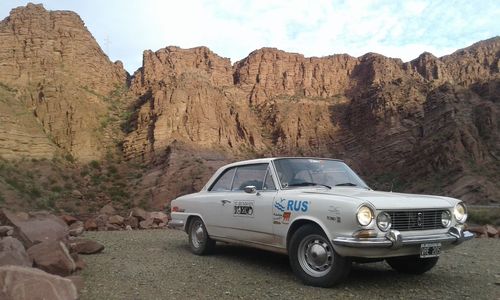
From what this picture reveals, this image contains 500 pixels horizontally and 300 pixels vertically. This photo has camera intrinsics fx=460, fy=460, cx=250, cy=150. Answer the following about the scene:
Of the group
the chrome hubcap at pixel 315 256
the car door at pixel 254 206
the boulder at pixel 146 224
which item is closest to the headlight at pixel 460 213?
the chrome hubcap at pixel 315 256

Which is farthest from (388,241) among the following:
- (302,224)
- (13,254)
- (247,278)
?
(13,254)

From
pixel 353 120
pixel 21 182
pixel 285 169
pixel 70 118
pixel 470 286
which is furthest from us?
pixel 353 120

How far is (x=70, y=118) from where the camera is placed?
40.8 metres

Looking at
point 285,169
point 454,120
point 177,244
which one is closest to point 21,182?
point 177,244

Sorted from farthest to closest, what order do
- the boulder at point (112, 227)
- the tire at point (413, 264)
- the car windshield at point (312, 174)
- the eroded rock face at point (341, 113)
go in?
the eroded rock face at point (341, 113), the boulder at point (112, 227), the car windshield at point (312, 174), the tire at point (413, 264)

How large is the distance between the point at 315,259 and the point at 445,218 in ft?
5.43

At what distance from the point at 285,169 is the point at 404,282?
6.67 ft

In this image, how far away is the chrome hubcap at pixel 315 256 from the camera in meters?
5.09

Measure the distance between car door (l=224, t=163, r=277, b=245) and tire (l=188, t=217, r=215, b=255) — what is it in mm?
819

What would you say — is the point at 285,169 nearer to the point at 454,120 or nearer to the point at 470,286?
the point at 470,286

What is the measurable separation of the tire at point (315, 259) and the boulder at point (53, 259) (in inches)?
105

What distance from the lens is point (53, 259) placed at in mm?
5449

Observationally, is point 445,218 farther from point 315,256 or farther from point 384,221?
point 315,256

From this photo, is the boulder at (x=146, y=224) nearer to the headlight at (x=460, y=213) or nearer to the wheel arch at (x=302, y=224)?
the wheel arch at (x=302, y=224)
